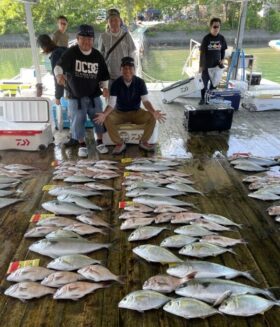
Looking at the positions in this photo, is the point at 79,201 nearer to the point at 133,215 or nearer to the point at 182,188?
the point at 133,215

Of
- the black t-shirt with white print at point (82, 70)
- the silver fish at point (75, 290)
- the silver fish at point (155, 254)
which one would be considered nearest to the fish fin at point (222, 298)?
the silver fish at point (155, 254)

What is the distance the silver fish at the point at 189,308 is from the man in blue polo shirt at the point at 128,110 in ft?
8.98

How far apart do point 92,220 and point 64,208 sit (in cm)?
29

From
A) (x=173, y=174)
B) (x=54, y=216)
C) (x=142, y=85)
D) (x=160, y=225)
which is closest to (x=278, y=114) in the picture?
(x=142, y=85)

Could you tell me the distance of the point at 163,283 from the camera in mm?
1974

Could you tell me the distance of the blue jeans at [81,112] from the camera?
4.31 metres

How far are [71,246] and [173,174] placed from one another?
1592 mm

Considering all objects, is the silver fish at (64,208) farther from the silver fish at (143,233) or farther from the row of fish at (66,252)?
the silver fish at (143,233)

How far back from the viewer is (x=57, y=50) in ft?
16.4

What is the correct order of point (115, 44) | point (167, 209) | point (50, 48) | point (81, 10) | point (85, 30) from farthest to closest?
point (81, 10) < point (50, 48) < point (115, 44) < point (85, 30) < point (167, 209)

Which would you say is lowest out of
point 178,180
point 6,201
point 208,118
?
point 6,201

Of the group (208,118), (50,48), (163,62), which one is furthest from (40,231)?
(163,62)

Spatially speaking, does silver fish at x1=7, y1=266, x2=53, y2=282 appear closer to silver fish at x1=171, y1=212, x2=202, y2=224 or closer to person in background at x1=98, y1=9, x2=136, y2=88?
silver fish at x1=171, y1=212, x2=202, y2=224

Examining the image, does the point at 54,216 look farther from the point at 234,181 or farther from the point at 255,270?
the point at 234,181
